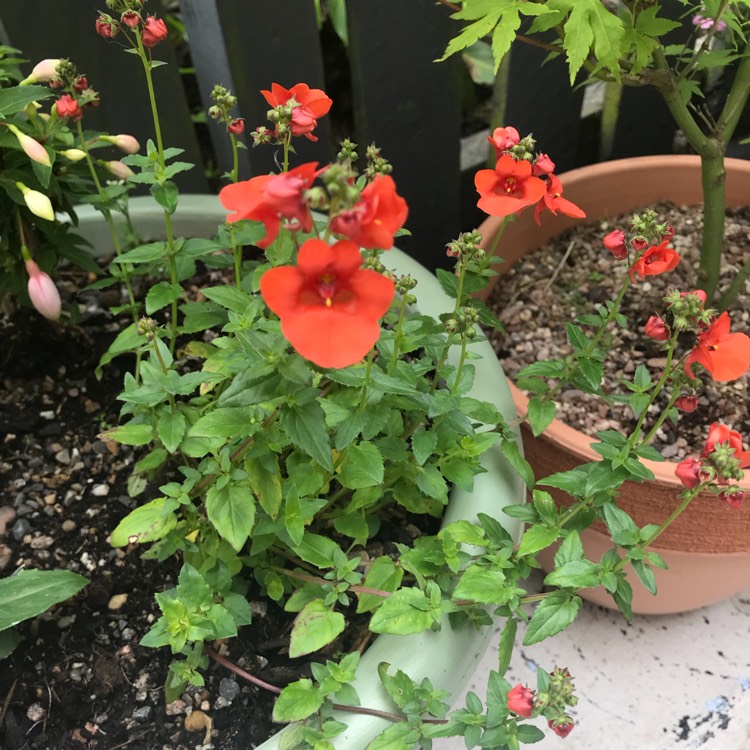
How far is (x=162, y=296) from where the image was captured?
0.87 meters

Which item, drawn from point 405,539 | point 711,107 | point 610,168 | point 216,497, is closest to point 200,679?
point 216,497

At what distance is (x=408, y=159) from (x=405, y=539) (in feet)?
2.48

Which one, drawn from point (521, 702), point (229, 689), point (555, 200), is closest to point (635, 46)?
point (555, 200)

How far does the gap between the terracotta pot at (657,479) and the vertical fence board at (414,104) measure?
8.7 inches

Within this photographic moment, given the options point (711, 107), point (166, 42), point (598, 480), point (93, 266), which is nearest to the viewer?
point (598, 480)

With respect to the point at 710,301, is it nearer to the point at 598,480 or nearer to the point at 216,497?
the point at 598,480

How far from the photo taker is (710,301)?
47.6 inches

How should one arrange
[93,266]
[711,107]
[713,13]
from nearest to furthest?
[713,13] → [93,266] → [711,107]

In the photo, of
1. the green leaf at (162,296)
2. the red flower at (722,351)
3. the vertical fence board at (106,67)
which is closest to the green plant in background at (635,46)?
the red flower at (722,351)

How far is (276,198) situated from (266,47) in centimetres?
83

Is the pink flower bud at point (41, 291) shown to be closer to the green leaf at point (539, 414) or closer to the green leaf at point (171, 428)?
the green leaf at point (171, 428)

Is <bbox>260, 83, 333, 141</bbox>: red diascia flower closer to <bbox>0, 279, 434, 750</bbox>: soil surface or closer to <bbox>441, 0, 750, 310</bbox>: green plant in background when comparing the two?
<bbox>441, 0, 750, 310</bbox>: green plant in background

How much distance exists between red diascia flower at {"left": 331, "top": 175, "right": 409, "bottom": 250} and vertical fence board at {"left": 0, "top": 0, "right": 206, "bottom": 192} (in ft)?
2.72

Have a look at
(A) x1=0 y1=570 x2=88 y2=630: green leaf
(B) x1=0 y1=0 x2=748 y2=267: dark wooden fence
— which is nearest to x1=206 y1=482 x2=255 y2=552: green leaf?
(A) x1=0 y1=570 x2=88 y2=630: green leaf
